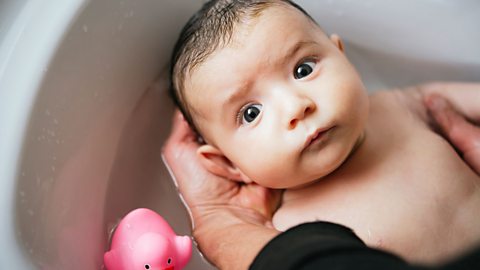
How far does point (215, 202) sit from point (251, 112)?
22 centimetres

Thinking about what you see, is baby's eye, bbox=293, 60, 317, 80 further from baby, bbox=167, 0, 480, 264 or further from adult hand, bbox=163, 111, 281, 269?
adult hand, bbox=163, 111, 281, 269

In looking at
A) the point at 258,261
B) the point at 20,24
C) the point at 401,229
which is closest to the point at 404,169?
the point at 401,229

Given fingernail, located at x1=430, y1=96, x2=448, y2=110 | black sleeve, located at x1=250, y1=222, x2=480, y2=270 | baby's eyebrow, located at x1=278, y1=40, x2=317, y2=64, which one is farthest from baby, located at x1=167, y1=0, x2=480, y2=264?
black sleeve, located at x1=250, y1=222, x2=480, y2=270

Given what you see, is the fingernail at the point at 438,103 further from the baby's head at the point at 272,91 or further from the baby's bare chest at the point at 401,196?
the baby's head at the point at 272,91

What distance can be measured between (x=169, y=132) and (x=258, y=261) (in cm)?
60

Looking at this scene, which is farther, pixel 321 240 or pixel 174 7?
pixel 174 7

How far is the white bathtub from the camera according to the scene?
2.80ft

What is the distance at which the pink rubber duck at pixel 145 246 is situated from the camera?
87 centimetres

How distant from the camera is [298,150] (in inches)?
35.9

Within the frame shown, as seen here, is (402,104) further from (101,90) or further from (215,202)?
(101,90)

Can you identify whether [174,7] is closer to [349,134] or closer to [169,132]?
[169,132]

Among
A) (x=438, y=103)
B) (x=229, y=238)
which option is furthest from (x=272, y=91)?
(x=438, y=103)

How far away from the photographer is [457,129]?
1.11 m

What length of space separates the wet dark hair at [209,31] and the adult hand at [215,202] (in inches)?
5.3
